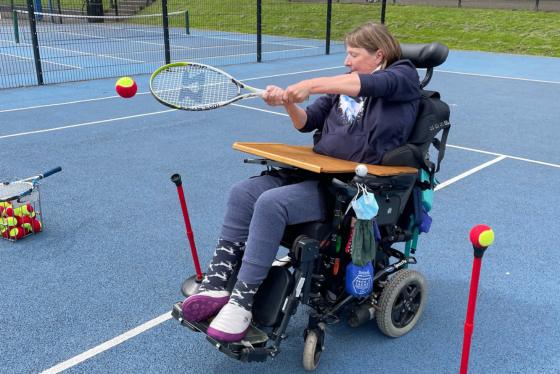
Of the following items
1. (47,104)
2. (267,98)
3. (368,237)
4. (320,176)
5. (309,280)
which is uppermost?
(267,98)

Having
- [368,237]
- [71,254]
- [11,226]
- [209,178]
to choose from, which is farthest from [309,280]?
[209,178]

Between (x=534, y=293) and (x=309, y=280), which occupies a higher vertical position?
(x=309, y=280)

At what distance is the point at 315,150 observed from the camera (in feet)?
9.67

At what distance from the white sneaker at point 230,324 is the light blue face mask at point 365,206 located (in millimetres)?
655

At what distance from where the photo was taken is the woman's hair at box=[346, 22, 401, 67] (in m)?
2.76

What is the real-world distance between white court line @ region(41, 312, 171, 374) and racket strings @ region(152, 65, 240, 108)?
119 cm

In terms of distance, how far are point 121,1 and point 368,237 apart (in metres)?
23.9

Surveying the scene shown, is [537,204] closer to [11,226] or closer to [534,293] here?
[534,293]

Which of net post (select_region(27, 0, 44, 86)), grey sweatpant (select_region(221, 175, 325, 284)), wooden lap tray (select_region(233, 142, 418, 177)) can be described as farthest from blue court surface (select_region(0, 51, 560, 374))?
net post (select_region(27, 0, 44, 86))

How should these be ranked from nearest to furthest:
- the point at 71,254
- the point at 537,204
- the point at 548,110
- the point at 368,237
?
the point at 368,237 < the point at 71,254 < the point at 537,204 < the point at 548,110

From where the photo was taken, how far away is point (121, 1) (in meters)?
23.9

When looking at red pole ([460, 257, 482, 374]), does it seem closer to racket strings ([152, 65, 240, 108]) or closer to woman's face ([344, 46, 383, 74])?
woman's face ([344, 46, 383, 74])

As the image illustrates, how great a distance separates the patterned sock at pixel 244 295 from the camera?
2.48 metres

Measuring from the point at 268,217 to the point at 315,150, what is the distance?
626mm
